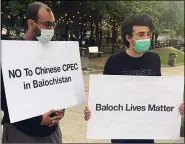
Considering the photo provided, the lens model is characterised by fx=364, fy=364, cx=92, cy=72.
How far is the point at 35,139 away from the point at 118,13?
21987 mm

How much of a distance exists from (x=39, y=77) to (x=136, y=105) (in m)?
0.82

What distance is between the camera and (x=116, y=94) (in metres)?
2.93

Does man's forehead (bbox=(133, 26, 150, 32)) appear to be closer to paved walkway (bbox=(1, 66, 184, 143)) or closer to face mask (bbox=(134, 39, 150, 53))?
face mask (bbox=(134, 39, 150, 53))

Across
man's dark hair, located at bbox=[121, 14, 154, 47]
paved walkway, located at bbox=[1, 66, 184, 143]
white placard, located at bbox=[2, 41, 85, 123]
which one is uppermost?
man's dark hair, located at bbox=[121, 14, 154, 47]

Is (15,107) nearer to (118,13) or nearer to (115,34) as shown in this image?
(118,13)

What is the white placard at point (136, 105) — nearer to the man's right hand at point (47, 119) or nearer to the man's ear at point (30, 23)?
the man's right hand at point (47, 119)

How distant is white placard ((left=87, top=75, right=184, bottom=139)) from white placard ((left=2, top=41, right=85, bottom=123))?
0.63ft

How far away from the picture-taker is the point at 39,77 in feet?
8.82

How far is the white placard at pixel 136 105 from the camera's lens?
291 cm

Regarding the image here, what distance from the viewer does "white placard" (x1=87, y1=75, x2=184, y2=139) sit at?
2.91m

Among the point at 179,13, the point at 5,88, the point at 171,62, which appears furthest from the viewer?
the point at 179,13

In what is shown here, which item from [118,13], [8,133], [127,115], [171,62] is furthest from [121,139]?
[118,13]

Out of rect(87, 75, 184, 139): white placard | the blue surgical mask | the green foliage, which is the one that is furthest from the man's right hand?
the green foliage

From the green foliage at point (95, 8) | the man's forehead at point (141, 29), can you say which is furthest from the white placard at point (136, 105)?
the green foliage at point (95, 8)
